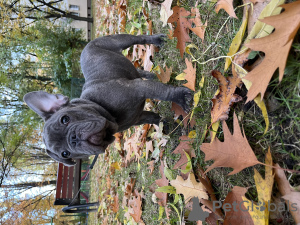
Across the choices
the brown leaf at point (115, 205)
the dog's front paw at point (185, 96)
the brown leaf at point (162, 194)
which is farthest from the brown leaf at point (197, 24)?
the brown leaf at point (115, 205)

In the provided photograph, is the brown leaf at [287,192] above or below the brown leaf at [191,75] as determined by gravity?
below

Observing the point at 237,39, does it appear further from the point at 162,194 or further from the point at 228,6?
the point at 162,194

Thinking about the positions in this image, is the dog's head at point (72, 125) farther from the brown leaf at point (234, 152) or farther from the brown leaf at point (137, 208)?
the brown leaf at point (137, 208)

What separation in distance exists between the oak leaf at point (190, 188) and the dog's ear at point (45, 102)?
135cm

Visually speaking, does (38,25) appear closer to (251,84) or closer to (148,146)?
(148,146)

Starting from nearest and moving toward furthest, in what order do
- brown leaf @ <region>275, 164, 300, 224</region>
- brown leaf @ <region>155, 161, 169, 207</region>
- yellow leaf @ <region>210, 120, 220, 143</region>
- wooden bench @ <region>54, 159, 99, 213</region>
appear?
brown leaf @ <region>275, 164, 300, 224</region> < yellow leaf @ <region>210, 120, 220, 143</region> < brown leaf @ <region>155, 161, 169, 207</region> < wooden bench @ <region>54, 159, 99, 213</region>

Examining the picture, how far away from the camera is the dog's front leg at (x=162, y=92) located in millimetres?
2232

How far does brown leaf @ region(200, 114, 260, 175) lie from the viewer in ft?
4.56

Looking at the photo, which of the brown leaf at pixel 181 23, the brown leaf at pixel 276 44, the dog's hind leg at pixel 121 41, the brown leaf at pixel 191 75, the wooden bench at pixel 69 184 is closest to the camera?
the brown leaf at pixel 276 44

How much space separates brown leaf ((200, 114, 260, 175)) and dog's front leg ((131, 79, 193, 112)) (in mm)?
818

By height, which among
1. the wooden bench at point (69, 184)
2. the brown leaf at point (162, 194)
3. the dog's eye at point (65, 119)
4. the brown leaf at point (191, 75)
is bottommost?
the wooden bench at point (69, 184)

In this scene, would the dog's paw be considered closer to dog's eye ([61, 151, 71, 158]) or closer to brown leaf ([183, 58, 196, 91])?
brown leaf ([183, 58, 196, 91])

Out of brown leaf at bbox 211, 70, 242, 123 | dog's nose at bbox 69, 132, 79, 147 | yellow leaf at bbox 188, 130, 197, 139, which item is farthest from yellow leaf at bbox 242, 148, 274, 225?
dog's nose at bbox 69, 132, 79, 147

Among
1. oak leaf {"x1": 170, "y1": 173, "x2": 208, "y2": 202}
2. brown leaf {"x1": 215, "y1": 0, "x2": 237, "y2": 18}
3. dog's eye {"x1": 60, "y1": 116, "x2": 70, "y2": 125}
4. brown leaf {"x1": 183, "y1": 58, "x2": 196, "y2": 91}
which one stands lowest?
oak leaf {"x1": 170, "y1": 173, "x2": 208, "y2": 202}
